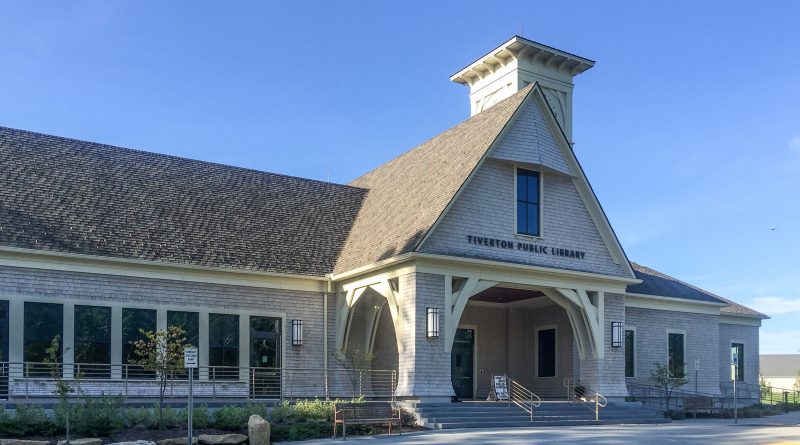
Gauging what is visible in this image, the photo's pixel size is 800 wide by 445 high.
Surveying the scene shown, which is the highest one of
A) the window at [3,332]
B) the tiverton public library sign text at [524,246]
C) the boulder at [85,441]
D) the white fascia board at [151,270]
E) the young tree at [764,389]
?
the tiverton public library sign text at [524,246]

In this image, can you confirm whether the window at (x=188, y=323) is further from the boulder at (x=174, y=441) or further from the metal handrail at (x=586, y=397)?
the metal handrail at (x=586, y=397)

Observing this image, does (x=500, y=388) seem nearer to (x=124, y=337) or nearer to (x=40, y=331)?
(x=124, y=337)

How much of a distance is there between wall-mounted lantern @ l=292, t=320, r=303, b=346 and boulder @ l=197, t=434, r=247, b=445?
809cm

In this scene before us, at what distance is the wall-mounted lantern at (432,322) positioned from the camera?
2331 centimetres

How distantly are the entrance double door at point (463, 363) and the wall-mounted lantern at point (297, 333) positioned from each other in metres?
5.70

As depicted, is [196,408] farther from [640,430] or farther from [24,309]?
[640,430]

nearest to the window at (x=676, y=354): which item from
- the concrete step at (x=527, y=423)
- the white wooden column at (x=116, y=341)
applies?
the concrete step at (x=527, y=423)

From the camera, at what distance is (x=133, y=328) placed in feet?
77.3

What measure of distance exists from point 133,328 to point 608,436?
12.7 m

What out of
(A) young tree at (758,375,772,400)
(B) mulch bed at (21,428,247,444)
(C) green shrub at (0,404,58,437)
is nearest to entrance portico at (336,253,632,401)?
(B) mulch bed at (21,428,247,444)

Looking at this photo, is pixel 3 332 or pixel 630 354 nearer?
pixel 3 332

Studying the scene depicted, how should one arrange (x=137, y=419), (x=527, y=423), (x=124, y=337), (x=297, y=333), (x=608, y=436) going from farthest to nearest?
(x=297, y=333)
(x=124, y=337)
(x=527, y=423)
(x=608, y=436)
(x=137, y=419)

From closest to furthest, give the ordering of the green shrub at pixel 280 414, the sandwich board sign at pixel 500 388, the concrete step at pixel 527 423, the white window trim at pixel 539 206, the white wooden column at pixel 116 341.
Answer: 1. the green shrub at pixel 280 414
2. the concrete step at pixel 527 423
3. the white wooden column at pixel 116 341
4. the white window trim at pixel 539 206
5. the sandwich board sign at pixel 500 388

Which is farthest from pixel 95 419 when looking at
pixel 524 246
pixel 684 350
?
pixel 684 350
